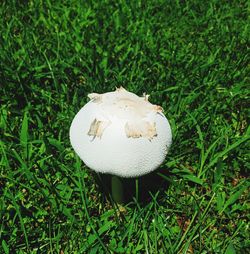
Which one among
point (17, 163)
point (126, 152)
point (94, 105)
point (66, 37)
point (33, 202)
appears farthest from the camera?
point (66, 37)

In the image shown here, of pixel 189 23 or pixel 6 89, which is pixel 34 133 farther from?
pixel 189 23

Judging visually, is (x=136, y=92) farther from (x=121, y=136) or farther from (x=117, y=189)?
(x=121, y=136)

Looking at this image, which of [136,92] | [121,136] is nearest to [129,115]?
[121,136]

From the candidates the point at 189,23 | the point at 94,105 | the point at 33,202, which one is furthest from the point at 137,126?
the point at 189,23

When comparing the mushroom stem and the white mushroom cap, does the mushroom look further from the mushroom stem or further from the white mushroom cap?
the mushroom stem

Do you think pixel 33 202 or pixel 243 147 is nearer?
pixel 33 202
